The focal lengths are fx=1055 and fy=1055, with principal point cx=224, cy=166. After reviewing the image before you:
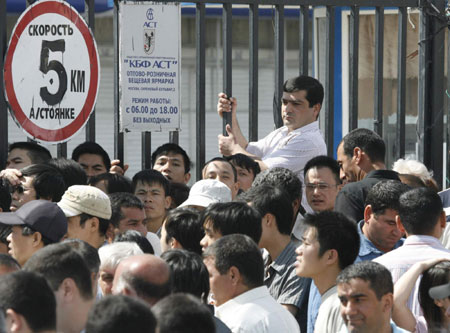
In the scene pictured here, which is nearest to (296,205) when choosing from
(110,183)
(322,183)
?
(322,183)

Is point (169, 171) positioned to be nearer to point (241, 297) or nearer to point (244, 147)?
point (244, 147)

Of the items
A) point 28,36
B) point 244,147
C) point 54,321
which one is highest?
point 28,36

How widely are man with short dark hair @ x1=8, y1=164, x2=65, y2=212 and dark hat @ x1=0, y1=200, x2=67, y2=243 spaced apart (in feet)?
3.13

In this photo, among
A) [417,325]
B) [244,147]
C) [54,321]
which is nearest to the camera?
[54,321]

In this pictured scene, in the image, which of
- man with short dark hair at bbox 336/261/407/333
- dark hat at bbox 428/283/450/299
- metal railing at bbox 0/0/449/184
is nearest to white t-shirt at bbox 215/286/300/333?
man with short dark hair at bbox 336/261/407/333

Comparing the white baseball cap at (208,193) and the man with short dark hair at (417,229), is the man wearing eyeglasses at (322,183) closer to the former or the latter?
the white baseball cap at (208,193)

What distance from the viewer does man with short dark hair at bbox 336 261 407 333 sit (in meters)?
4.38

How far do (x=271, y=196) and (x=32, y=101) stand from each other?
191cm

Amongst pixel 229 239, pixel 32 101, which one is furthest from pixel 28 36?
pixel 229 239

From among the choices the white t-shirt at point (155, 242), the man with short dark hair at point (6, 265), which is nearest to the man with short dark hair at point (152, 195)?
the white t-shirt at point (155, 242)

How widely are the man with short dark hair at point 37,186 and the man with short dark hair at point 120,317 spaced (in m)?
3.39

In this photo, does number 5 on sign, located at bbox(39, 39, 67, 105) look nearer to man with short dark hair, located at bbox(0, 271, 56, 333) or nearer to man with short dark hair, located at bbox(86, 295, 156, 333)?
man with short dark hair, located at bbox(0, 271, 56, 333)

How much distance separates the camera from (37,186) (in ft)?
20.9

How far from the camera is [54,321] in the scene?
3.29 meters
